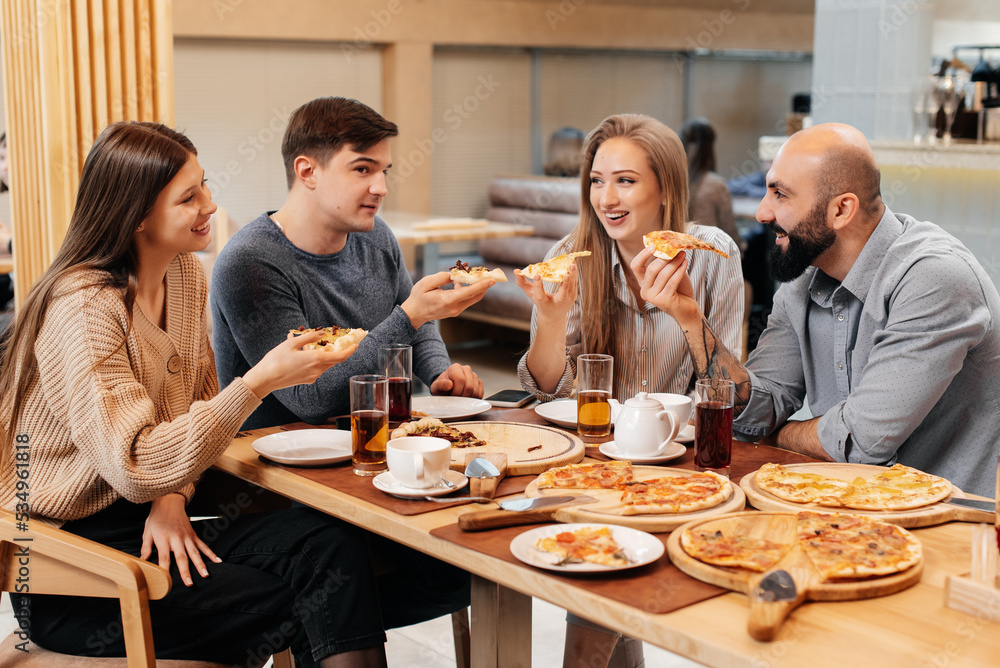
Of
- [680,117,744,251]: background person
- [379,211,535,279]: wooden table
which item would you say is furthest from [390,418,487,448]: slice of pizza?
[680,117,744,251]: background person

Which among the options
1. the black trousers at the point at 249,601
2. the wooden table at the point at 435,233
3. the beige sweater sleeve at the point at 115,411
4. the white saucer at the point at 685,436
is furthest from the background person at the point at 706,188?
the beige sweater sleeve at the point at 115,411

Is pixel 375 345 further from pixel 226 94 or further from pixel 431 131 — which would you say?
pixel 431 131

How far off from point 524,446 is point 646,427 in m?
0.26

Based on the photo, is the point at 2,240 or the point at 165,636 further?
the point at 2,240

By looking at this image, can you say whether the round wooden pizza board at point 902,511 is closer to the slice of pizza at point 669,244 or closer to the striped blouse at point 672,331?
the slice of pizza at point 669,244

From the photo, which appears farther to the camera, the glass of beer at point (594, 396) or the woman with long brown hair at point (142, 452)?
the glass of beer at point (594, 396)

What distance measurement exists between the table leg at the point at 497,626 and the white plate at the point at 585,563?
304 millimetres

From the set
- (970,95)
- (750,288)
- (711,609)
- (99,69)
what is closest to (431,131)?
(750,288)

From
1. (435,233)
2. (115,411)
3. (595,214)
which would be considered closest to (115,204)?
(115,411)

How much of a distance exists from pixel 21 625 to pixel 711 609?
4.33 ft

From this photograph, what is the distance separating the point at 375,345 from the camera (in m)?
2.46

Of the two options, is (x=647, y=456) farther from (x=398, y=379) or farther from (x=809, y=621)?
(x=809, y=621)

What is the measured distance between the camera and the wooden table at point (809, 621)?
4.02 ft

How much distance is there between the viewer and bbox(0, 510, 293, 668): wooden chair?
5.72ft
